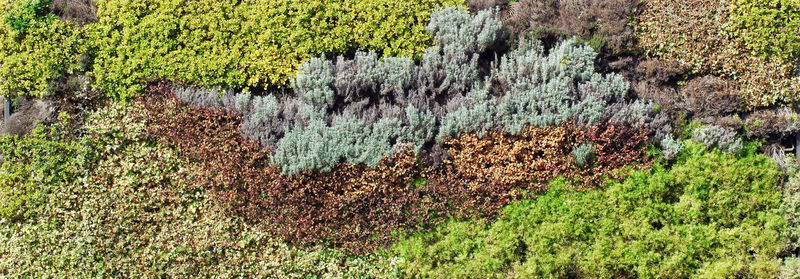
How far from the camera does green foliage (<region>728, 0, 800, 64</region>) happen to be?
7645 mm

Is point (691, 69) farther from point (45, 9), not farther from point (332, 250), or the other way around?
point (45, 9)

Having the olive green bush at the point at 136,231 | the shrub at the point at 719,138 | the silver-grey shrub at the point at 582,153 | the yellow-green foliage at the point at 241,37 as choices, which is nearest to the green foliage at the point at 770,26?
the shrub at the point at 719,138

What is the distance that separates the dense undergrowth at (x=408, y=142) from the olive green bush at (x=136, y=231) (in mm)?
23

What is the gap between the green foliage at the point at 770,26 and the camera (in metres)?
7.64

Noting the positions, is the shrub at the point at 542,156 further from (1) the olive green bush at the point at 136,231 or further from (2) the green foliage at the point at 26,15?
(2) the green foliage at the point at 26,15

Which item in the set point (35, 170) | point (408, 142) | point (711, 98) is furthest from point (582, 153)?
point (35, 170)

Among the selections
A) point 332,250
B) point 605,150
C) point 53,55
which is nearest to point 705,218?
point 605,150

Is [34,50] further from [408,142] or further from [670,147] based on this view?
[670,147]

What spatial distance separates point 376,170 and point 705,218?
12.2 feet

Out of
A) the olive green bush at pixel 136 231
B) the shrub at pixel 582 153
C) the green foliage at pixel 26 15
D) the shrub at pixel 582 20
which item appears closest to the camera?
the shrub at pixel 582 153

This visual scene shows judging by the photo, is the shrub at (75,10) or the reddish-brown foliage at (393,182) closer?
the reddish-brown foliage at (393,182)

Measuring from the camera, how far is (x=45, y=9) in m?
8.72

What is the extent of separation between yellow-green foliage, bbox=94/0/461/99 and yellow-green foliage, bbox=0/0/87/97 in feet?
1.29

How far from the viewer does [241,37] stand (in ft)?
27.6
